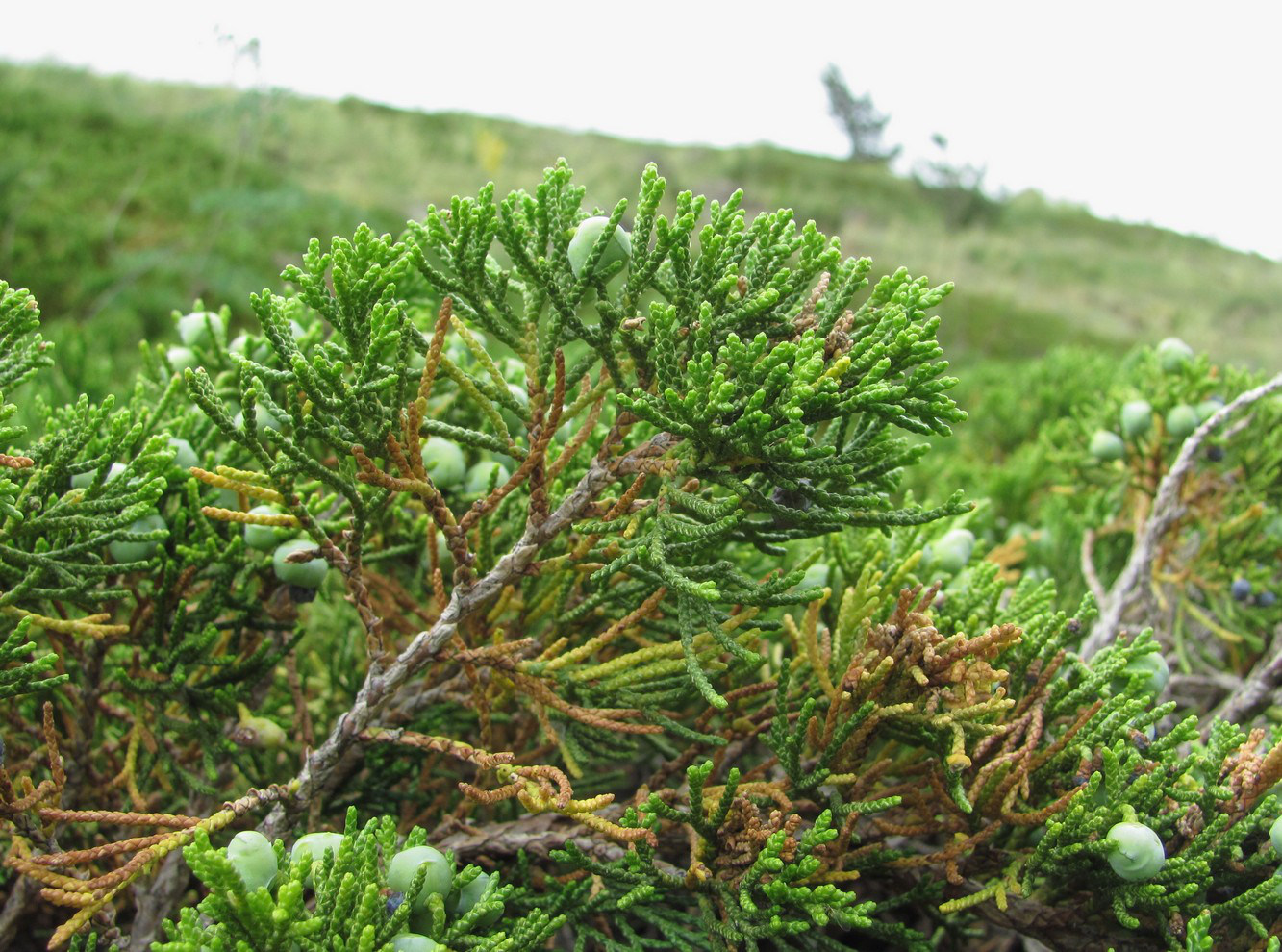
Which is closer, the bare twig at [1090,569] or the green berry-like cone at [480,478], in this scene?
the green berry-like cone at [480,478]

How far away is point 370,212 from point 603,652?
1338 centimetres

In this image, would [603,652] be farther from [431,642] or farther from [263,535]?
[263,535]

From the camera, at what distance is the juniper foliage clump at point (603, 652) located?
112cm

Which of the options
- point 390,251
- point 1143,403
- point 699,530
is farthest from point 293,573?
point 1143,403

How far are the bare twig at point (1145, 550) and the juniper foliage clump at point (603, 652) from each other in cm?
54

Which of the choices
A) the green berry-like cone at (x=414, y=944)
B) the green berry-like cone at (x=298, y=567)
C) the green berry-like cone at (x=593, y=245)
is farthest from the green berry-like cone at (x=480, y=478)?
the green berry-like cone at (x=414, y=944)

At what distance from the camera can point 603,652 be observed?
5.25 feet

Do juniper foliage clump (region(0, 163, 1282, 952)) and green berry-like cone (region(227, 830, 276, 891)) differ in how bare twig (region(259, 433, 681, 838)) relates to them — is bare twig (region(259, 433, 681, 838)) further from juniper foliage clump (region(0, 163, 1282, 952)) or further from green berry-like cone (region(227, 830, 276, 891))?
green berry-like cone (region(227, 830, 276, 891))

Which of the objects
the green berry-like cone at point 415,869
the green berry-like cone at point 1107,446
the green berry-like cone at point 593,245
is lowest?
the green berry-like cone at point 415,869

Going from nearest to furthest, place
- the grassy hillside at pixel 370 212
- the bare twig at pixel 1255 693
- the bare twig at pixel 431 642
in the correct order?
the bare twig at pixel 431 642
the bare twig at pixel 1255 693
the grassy hillside at pixel 370 212

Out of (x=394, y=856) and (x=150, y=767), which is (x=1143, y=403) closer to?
(x=394, y=856)

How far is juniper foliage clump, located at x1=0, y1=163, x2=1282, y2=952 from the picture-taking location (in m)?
1.12

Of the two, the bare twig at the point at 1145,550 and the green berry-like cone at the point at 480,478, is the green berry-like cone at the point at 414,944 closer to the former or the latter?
the green berry-like cone at the point at 480,478

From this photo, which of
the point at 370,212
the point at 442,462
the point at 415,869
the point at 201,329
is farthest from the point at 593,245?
the point at 370,212
